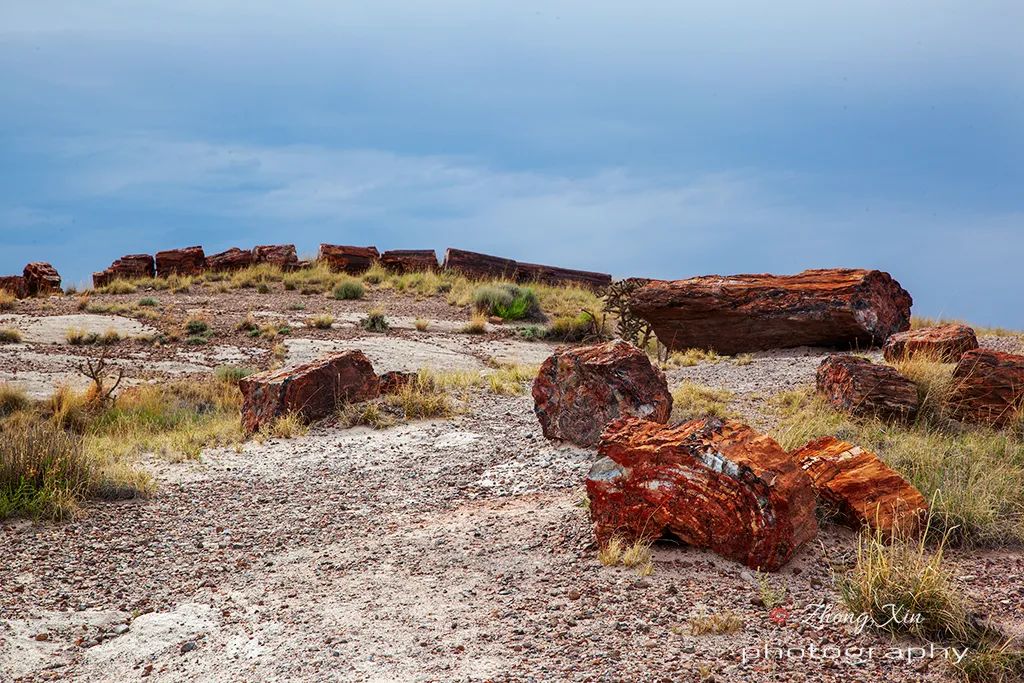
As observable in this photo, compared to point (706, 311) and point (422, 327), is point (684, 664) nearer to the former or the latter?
point (706, 311)

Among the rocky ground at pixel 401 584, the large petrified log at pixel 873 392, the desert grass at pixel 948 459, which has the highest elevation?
the large petrified log at pixel 873 392

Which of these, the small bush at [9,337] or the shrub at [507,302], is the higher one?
the shrub at [507,302]

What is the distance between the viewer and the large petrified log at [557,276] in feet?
99.8

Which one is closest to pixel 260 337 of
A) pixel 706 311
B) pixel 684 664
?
pixel 706 311

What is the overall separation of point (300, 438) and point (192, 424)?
2314 millimetres

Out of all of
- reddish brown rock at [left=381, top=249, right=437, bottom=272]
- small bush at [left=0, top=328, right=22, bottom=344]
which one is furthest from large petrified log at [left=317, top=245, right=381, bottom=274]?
small bush at [left=0, top=328, right=22, bottom=344]

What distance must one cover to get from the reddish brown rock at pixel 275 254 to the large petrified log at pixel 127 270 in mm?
3143

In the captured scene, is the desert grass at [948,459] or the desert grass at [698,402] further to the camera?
the desert grass at [698,402]

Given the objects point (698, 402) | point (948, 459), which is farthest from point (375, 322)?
point (948, 459)

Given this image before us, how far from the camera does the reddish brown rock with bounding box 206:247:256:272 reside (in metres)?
30.6

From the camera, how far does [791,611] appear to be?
5715 millimetres

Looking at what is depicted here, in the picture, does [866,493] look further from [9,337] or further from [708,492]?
[9,337]

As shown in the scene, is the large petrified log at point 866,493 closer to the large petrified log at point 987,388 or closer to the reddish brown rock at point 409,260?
the large petrified log at point 987,388

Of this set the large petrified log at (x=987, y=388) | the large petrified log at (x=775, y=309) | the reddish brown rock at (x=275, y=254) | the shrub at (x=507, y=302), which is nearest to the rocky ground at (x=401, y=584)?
the large petrified log at (x=987, y=388)
